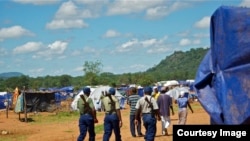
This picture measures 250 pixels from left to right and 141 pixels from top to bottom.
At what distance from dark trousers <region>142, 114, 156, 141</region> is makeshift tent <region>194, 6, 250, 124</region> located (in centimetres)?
317

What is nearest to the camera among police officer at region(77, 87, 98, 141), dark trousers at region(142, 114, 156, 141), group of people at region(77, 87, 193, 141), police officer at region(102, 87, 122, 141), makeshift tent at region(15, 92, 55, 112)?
dark trousers at region(142, 114, 156, 141)

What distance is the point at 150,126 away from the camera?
1162 centimetres

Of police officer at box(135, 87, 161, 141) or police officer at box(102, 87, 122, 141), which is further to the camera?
police officer at box(102, 87, 122, 141)

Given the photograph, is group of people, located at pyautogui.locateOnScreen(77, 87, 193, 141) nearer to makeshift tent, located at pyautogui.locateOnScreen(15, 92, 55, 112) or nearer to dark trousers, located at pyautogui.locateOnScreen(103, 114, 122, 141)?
dark trousers, located at pyautogui.locateOnScreen(103, 114, 122, 141)

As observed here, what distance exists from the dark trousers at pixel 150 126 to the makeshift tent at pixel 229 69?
3175mm

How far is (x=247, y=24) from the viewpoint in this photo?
7844 millimetres

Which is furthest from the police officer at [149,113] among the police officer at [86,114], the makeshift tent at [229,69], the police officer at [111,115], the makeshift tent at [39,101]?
the makeshift tent at [39,101]

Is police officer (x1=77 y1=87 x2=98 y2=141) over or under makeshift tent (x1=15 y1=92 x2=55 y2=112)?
under

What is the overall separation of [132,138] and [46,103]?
69.3 feet

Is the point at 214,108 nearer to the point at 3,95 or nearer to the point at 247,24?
the point at 247,24

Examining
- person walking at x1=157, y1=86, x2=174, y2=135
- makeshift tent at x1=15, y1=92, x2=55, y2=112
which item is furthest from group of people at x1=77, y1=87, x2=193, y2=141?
makeshift tent at x1=15, y1=92, x2=55, y2=112

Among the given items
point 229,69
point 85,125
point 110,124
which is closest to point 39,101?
point 85,125

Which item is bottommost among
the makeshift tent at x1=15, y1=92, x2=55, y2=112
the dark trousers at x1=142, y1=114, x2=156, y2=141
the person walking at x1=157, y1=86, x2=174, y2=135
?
the dark trousers at x1=142, y1=114, x2=156, y2=141

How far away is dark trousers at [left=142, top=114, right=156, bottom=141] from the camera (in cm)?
1159
